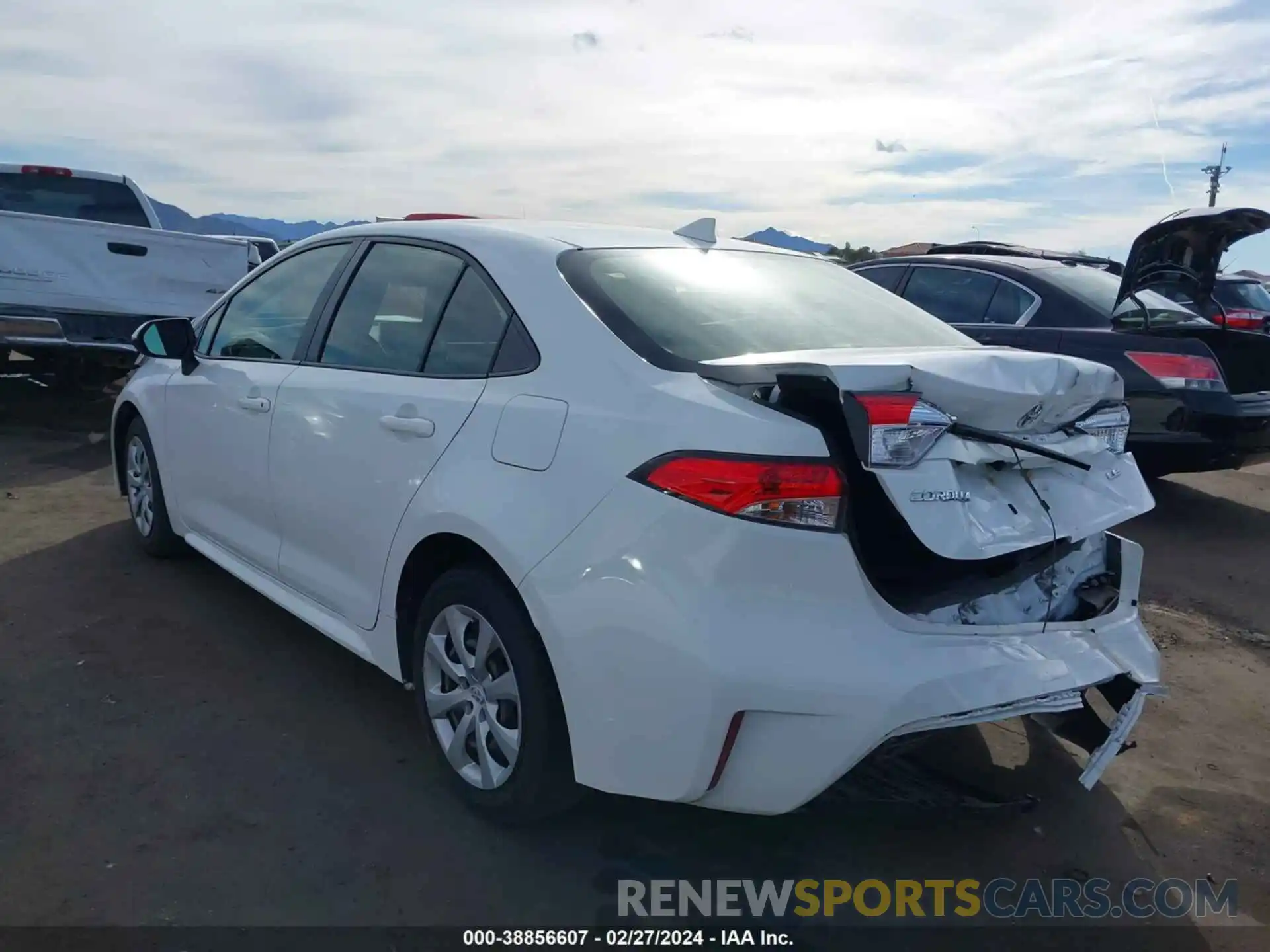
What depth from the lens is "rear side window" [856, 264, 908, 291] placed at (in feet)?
24.6

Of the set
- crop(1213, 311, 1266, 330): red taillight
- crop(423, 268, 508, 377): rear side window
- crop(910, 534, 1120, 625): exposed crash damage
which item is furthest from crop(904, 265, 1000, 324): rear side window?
crop(423, 268, 508, 377): rear side window

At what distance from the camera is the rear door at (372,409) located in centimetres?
307

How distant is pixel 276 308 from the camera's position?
4180 mm

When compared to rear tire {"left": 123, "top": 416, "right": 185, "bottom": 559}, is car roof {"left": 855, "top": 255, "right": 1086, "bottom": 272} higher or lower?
higher

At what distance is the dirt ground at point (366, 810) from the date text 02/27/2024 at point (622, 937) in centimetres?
5

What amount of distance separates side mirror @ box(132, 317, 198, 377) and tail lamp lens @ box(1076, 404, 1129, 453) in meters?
3.59

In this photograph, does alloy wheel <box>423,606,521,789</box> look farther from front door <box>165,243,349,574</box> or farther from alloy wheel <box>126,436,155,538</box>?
alloy wheel <box>126,436,155,538</box>

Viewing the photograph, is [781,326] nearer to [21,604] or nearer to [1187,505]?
[21,604]

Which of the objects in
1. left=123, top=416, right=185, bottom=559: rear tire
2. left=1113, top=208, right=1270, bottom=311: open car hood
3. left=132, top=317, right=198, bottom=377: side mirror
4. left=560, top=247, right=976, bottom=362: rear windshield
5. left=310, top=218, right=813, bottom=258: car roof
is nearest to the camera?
left=560, top=247, right=976, bottom=362: rear windshield

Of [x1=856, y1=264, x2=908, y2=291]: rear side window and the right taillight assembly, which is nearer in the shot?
the right taillight assembly

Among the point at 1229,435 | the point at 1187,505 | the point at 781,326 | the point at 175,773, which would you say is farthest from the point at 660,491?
the point at 1187,505

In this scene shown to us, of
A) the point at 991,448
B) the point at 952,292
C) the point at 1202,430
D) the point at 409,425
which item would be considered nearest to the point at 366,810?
the point at 409,425

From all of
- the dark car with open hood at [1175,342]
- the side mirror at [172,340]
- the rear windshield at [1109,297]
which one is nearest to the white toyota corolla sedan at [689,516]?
the side mirror at [172,340]

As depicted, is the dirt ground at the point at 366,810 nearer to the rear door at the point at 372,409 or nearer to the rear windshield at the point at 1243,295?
the rear door at the point at 372,409
